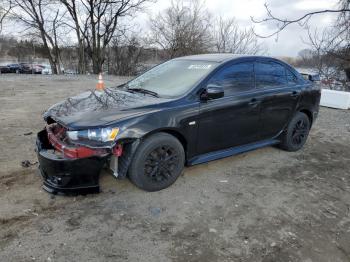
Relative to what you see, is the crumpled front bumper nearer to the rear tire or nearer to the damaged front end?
the damaged front end

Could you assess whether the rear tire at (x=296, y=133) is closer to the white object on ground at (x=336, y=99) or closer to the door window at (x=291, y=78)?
the door window at (x=291, y=78)

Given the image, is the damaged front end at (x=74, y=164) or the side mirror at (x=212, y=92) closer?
the damaged front end at (x=74, y=164)

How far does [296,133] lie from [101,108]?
3.33m

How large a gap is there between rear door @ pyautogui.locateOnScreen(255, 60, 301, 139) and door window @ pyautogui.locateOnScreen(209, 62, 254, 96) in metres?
0.14

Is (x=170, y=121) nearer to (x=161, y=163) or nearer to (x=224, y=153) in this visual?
(x=161, y=163)

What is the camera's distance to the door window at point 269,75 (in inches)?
176

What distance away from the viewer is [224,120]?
13.2 feet

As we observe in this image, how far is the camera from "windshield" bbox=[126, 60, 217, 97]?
3.88 meters

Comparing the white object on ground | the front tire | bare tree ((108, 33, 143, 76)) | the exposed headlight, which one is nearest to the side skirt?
the front tire

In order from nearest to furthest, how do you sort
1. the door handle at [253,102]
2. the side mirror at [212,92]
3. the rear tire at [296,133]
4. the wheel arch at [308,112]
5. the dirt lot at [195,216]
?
the dirt lot at [195,216], the side mirror at [212,92], the door handle at [253,102], the rear tire at [296,133], the wheel arch at [308,112]

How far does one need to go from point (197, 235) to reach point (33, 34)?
2897 cm

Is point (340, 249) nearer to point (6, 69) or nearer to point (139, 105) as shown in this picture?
point (139, 105)

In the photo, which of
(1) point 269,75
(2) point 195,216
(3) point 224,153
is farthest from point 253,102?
(2) point 195,216

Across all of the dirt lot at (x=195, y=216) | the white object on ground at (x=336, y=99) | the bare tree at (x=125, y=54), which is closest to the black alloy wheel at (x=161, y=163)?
the dirt lot at (x=195, y=216)
